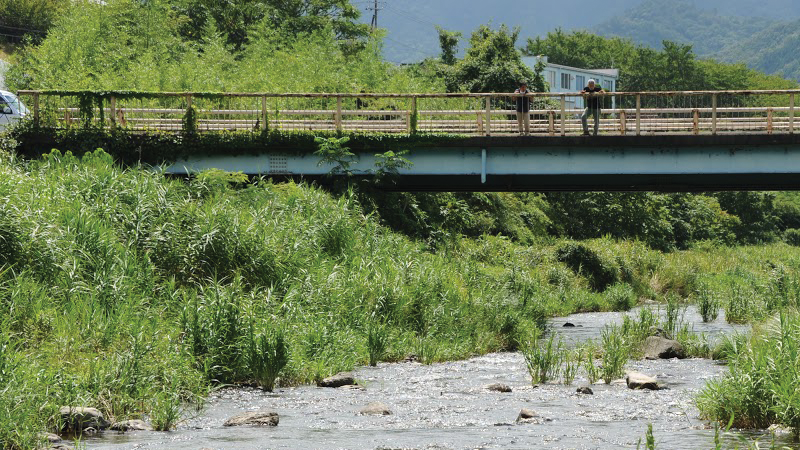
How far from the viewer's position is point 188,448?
11.2m

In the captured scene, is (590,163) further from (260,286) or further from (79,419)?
(79,419)

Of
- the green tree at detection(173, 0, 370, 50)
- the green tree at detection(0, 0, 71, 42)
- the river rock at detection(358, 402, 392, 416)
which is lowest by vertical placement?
the river rock at detection(358, 402, 392, 416)

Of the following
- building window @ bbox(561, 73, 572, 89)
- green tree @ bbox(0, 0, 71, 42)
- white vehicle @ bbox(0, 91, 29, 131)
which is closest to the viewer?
white vehicle @ bbox(0, 91, 29, 131)

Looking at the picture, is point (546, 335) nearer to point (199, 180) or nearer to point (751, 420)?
point (199, 180)

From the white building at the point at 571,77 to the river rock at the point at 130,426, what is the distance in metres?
92.8

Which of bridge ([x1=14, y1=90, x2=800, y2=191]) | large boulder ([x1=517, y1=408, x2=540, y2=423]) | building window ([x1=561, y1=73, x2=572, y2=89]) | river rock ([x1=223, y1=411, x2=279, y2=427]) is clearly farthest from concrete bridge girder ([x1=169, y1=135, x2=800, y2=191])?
building window ([x1=561, y1=73, x2=572, y2=89])

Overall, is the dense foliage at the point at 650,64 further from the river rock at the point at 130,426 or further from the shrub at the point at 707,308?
the river rock at the point at 130,426

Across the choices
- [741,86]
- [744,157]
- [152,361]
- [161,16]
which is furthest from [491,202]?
[741,86]

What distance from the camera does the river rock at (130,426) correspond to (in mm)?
12188

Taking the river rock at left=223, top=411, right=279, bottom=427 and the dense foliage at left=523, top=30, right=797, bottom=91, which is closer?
the river rock at left=223, top=411, right=279, bottom=427

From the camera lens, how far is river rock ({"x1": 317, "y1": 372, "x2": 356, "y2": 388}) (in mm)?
15614

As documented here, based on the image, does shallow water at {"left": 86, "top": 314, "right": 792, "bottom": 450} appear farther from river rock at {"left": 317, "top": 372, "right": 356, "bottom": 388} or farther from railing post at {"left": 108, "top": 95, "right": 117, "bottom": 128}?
railing post at {"left": 108, "top": 95, "right": 117, "bottom": 128}

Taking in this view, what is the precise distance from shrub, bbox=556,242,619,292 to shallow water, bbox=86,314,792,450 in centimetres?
2039

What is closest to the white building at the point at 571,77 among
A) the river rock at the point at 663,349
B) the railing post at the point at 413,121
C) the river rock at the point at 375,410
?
the railing post at the point at 413,121
